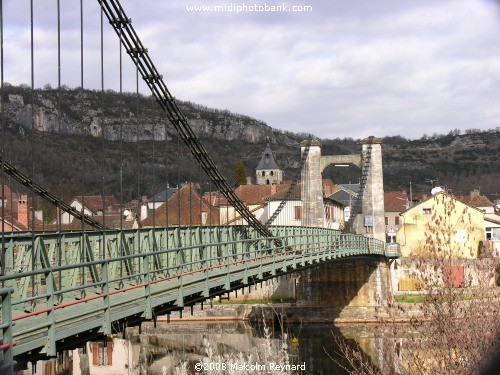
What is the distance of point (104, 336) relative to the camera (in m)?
11.0

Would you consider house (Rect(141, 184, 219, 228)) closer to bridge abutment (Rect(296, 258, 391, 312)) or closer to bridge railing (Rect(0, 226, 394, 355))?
bridge abutment (Rect(296, 258, 391, 312))

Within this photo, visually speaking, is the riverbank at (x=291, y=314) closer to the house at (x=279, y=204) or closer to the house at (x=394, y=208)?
the house at (x=279, y=204)

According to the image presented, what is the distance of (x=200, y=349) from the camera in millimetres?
35906

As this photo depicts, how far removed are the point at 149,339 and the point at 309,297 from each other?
12.1m

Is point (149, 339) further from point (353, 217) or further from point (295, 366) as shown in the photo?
point (353, 217)

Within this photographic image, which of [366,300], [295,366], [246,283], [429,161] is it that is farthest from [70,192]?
[429,161]

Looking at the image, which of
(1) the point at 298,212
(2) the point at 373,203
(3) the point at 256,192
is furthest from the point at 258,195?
(2) the point at 373,203

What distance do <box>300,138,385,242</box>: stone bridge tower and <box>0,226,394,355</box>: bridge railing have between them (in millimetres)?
26510

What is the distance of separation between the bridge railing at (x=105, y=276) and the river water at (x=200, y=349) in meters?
6.22

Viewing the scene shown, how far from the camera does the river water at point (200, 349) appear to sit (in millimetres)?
30828

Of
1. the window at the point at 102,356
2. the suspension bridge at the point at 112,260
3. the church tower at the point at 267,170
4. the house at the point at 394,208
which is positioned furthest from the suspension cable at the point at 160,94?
the church tower at the point at 267,170

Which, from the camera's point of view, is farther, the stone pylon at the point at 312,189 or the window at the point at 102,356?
the stone pylon at the point at 312,189

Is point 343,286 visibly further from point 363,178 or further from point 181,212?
point 181,212

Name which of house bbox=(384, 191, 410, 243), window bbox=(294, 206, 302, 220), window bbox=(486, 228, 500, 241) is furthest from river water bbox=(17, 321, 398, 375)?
house bbox=(384, 191, 410, 243)
